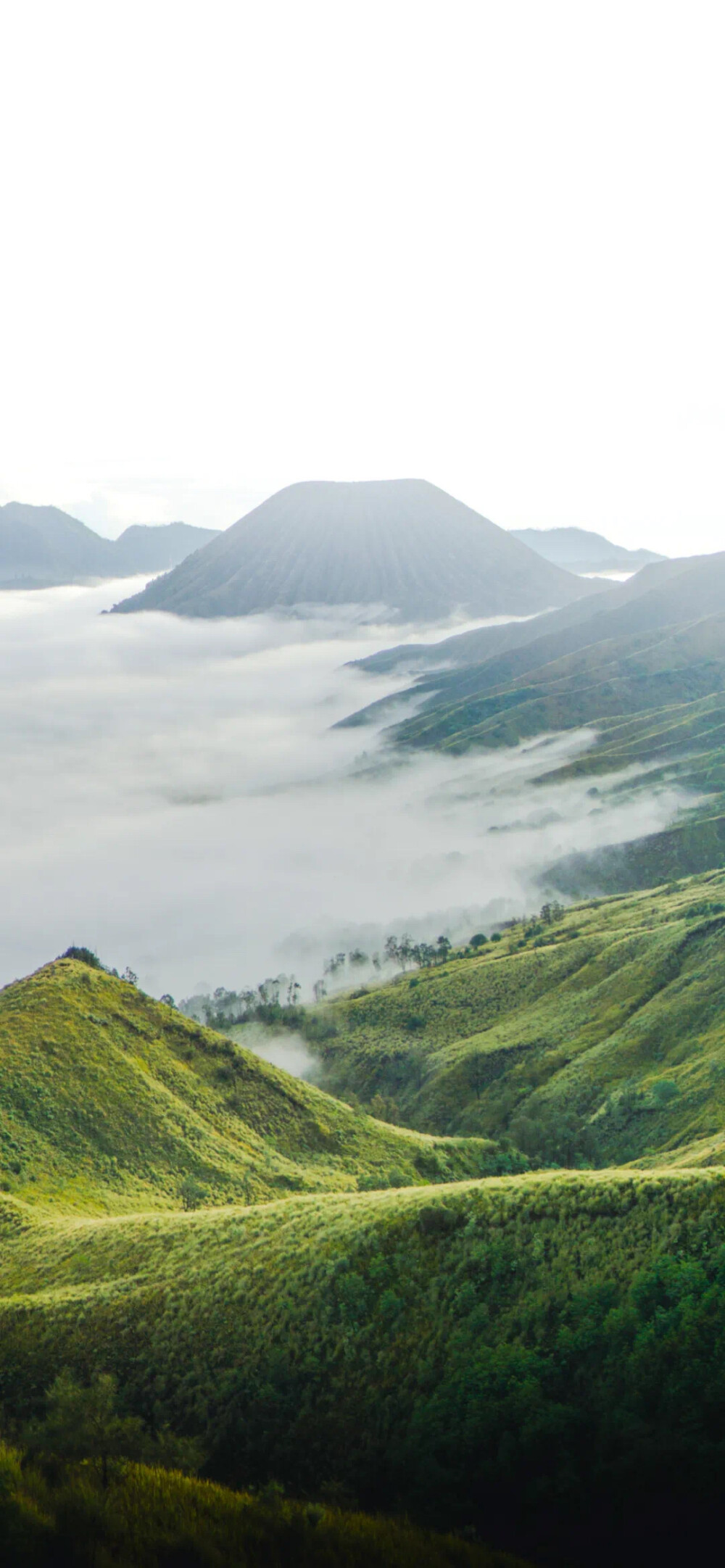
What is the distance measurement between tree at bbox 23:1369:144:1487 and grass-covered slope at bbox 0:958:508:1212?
34.8 meters

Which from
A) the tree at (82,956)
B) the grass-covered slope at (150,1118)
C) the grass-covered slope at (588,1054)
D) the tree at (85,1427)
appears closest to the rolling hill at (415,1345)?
the tree at (85,1427)

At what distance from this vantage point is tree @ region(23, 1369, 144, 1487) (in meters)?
32.5

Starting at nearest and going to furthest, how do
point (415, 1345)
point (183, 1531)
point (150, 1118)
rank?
point (183, 1531)
point (415, 1345)
point (150, 1118)

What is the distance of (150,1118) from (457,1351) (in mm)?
61167

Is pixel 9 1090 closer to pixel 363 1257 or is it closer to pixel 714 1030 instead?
pixel 363 1257

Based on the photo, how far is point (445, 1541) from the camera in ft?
82.6

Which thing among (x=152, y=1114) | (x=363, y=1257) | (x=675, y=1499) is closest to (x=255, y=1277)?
(x=363, y=1257)

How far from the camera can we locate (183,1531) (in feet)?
72.4

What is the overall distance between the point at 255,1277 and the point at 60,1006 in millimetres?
67691

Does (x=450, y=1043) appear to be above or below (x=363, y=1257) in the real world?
below

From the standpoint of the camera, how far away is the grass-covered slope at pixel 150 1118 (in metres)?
77.2

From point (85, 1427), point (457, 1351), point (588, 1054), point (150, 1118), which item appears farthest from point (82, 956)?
point (457, 1351)

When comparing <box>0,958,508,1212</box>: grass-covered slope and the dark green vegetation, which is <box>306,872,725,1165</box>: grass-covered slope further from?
the dark green vegetation

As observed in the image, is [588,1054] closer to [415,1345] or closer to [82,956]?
[82,956]
